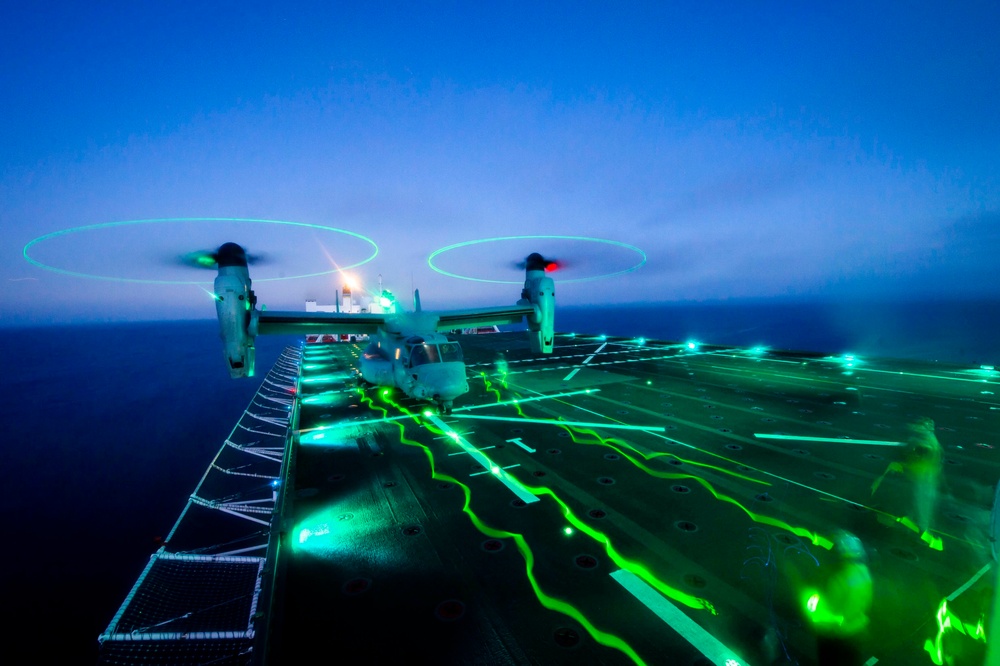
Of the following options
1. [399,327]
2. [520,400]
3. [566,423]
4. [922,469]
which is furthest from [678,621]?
[399,327]

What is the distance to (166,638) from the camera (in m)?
7.84

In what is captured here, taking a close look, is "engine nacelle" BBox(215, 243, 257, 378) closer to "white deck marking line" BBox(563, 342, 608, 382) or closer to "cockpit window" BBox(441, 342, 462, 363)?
"cockpit window" BBox(441, 342, 462, 363)

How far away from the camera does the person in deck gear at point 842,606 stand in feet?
16.0

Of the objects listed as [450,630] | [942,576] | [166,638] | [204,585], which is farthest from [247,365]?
[942,576]

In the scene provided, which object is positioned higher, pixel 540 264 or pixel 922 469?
pixel 540 264

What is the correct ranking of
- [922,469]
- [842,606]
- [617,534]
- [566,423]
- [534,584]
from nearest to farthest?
[842,606] < [534,584] < [617,534] < [922,469] < [566,423]

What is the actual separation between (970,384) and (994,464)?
45.2ft

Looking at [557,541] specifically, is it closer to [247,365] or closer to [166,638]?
[166,638]

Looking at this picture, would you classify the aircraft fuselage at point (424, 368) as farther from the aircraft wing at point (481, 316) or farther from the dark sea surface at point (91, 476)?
the dark sea surface at point (91, 476)

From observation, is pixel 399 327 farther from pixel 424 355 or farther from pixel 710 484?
pixel 710 484

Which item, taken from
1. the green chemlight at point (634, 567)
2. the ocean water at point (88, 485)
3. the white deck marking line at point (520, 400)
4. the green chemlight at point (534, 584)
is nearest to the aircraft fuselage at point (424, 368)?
the white deck marking line at point (520, 400)

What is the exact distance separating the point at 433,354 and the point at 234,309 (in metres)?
7.01

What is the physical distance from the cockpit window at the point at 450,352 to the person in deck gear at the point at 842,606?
12162 millimetres

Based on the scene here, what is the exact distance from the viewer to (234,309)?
12984mm
